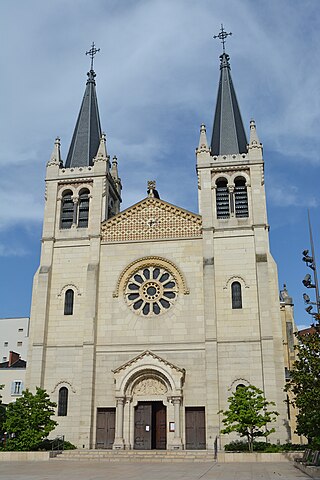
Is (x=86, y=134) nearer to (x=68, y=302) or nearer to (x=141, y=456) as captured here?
(x=68, y=302)

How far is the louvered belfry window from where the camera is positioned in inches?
1410

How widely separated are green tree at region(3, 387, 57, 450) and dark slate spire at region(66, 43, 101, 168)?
57.9 feet

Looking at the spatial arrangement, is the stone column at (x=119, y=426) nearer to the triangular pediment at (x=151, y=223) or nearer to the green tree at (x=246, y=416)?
the green tree at (x=246, y=416)

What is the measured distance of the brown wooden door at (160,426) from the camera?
30000 millimetres

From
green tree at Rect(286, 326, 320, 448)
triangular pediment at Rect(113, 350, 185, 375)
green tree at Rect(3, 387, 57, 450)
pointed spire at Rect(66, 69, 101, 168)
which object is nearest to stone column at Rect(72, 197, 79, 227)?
pointed spire at Rect(66, 69, 101, 168)

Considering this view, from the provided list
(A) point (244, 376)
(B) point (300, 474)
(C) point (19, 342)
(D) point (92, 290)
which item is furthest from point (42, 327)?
(C) point (19, 342)

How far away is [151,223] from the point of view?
34344 millimetres

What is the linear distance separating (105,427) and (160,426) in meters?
3.22

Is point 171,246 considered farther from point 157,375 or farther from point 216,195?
point 157,375

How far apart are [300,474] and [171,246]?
705 inches

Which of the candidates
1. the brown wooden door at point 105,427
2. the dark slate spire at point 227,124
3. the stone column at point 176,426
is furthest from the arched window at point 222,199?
the brown wooden door at point 105,427

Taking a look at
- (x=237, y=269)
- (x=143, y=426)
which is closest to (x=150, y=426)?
(x=143, y=426)

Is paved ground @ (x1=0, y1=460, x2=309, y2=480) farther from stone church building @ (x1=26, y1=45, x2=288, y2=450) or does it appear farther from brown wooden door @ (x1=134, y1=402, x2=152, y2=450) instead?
brown wooden door @ (x1=134, y1=402, x2=152, y2=450)

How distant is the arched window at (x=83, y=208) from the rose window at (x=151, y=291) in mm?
5586
